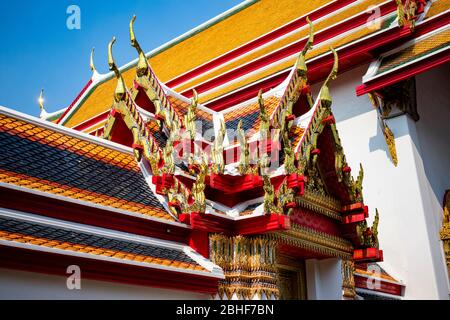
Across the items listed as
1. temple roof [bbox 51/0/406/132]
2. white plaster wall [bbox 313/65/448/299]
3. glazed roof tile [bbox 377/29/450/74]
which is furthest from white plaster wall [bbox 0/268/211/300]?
temple roof [bbox 51/0/406/132]

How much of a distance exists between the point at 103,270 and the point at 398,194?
6.04 meters

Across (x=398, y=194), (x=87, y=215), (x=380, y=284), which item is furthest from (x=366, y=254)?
(x=87, y=215)

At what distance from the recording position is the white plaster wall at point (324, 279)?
5.33 metres

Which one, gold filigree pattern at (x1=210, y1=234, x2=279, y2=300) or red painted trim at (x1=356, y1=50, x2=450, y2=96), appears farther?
red painted trim at (x1=356, y1=50, x2=450, y2=96)

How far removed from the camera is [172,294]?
391 centimetres

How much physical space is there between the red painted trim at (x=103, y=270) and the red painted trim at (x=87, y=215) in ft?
1.51

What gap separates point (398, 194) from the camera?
326 inches

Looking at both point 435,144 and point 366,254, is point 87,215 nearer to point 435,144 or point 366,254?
point 366,254

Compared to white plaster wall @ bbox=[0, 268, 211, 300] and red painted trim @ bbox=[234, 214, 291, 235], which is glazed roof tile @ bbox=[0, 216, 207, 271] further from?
red painted trim @ bbox=[234, 214, 291, 235]

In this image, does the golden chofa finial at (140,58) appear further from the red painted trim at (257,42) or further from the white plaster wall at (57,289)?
the red painted trim at (257,42)

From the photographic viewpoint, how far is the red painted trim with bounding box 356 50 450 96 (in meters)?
7.89

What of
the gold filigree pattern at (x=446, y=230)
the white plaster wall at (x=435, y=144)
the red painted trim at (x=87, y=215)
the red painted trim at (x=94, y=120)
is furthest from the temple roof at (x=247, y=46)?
the red painted trim at (x=87, y=215)

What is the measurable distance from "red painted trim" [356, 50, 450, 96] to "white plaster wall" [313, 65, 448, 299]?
2.28 ft
